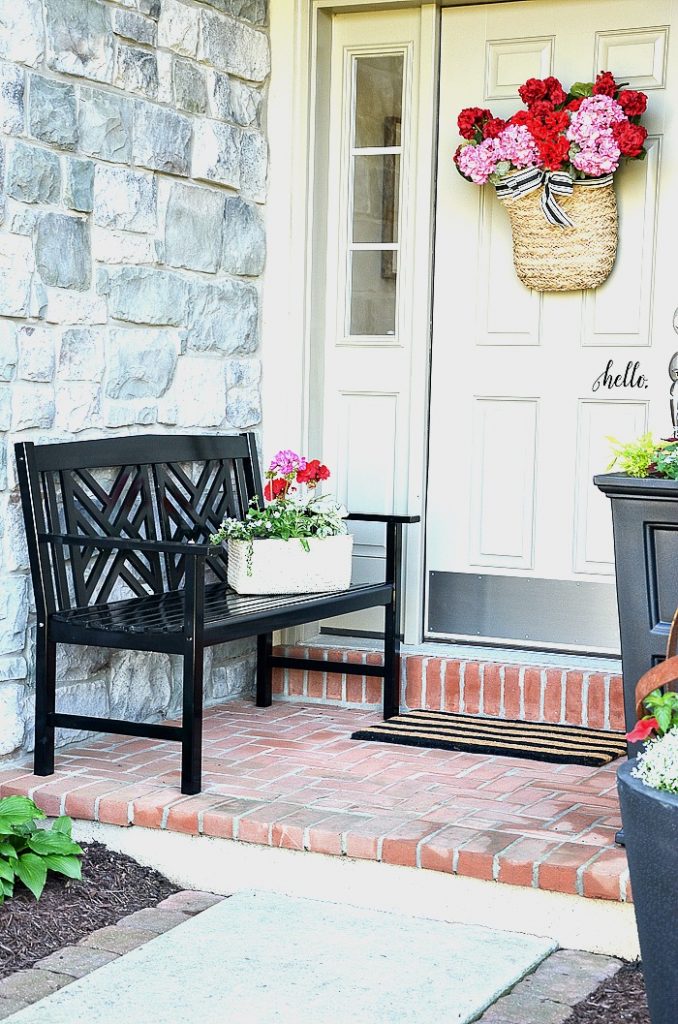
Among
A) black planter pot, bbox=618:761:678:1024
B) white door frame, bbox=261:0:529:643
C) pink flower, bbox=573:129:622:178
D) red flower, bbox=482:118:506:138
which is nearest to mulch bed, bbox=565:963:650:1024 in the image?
black planter pot, bbox=618:761:678:1024

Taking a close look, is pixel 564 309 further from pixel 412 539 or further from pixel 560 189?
pixel 412 539

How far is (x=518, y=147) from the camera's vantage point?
172 inches

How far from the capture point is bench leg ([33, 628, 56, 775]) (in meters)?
3.74

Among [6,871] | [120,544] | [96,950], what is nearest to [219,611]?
[120,544]

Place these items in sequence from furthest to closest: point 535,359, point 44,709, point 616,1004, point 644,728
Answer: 1. point 535,359
2. point 44,709
3. point 616,1004
4. point 644,728

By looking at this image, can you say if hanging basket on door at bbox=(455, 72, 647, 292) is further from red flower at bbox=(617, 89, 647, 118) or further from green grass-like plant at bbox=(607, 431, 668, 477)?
green grass-like plant at bbox=(607, 431, 668, 477)

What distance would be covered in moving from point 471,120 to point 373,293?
737 mm

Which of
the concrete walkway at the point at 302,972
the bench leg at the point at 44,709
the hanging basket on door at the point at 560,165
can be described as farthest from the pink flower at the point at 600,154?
the concrete walkway at the point at 302,972

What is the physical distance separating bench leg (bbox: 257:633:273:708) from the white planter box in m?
0.52

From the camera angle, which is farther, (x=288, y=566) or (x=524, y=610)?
(x=524, y=610)

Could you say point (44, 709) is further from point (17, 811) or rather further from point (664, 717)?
point (664, 717)

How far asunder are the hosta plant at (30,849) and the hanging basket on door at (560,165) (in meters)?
2.42

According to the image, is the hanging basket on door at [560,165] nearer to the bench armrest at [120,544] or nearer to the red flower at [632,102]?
the red flower at [632,102]

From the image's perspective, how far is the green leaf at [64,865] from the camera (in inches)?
130
